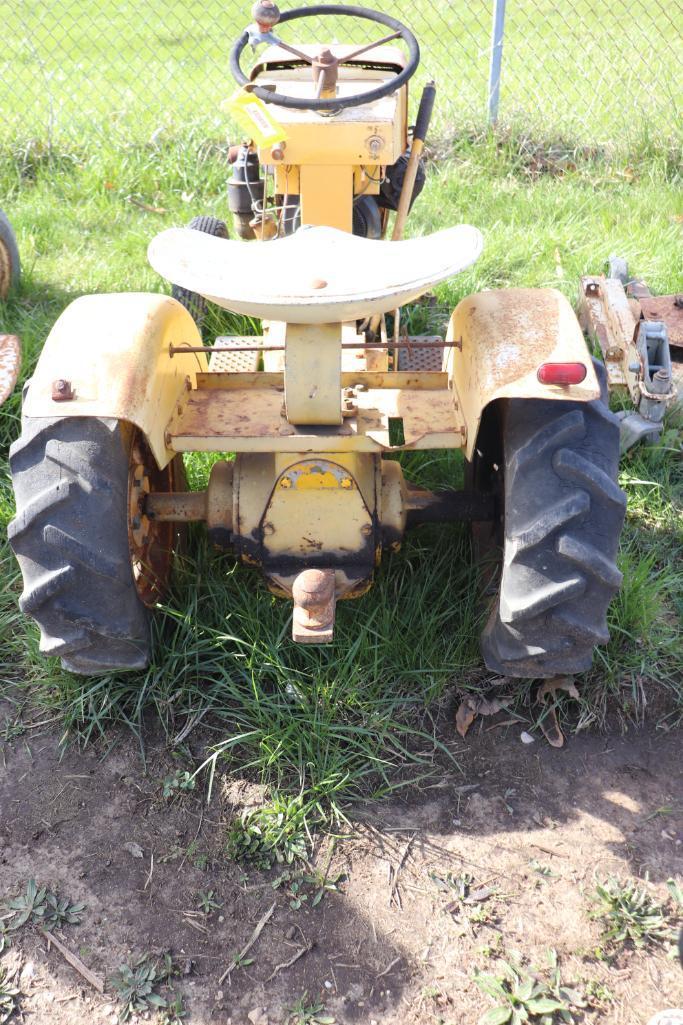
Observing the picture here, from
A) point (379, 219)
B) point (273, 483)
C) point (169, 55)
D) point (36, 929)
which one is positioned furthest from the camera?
point (169, 55)

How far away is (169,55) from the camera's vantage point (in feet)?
30.3

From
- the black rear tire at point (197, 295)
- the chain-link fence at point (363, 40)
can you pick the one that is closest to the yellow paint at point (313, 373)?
the black rear tire at point (197, 295)

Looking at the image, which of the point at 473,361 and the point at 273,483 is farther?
the point at 273,483

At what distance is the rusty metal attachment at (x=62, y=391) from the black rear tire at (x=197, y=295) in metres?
1.72

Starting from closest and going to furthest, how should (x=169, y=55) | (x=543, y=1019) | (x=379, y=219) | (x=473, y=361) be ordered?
1. (x=543, y=1019)
2. (x=473, y=361)
3. (x=379, y=219)
4. (x=169, y=55)

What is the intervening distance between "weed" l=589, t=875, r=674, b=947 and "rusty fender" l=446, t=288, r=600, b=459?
1096 mm

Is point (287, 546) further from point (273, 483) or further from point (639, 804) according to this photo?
point (639, 804)

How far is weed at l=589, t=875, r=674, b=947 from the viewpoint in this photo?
7.07ft

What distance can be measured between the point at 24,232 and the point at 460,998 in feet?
14.6

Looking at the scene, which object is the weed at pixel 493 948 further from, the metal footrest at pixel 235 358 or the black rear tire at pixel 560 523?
the metal footrest at pixel 235 358

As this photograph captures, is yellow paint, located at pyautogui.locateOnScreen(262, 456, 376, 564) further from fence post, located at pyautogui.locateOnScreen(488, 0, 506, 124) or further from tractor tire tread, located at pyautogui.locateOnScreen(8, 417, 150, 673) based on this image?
Answer: fence post, located at pyautogui.locateOnScreen(488, 0, 506, 124)

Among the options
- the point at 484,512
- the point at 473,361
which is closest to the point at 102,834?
the point at 484,512

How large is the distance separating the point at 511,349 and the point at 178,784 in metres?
1.40

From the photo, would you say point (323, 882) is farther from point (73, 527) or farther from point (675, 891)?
point (73, 527)
